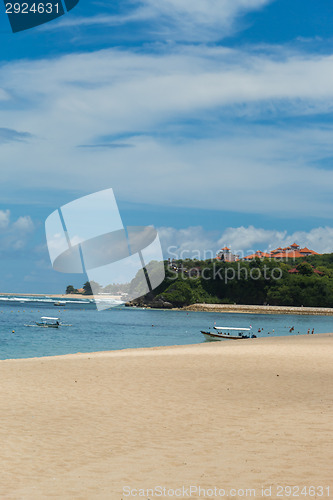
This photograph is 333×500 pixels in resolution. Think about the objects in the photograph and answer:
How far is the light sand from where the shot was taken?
28.1 ft

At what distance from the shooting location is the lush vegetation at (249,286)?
168 m

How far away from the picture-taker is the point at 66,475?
897cm

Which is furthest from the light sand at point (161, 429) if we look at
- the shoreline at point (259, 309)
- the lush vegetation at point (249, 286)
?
the lush vegetation at point (249, 286)

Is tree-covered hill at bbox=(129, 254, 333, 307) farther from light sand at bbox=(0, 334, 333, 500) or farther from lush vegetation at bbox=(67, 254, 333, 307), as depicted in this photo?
light sand at bbox=(0, 334, 333, 500)

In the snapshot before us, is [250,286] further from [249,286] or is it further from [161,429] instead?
[161,429]

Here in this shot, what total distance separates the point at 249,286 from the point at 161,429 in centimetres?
17070

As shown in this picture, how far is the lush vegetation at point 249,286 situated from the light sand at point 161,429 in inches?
5911

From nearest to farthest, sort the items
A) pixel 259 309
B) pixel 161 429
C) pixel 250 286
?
pixel 161 429 → pixel 259 309 → pixel 250 286

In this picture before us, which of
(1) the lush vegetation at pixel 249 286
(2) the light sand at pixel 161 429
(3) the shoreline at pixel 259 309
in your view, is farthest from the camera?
(1) the lush vegetation at pixel 249 286

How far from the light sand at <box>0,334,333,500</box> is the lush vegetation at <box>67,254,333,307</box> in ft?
493

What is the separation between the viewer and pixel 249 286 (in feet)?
593

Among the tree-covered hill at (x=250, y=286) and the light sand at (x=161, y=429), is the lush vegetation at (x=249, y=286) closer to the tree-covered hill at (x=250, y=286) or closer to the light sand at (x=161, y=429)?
the tree-covered hill at (x=250, y=286)

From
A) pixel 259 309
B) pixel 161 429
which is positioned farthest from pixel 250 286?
pixel 161 429

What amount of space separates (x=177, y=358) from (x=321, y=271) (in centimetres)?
17063
